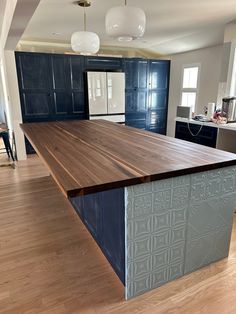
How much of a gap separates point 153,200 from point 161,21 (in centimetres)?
325

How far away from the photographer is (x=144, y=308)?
4.62 ft

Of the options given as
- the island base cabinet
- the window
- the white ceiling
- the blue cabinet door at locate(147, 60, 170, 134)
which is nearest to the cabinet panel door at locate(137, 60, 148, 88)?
the blue cabinet door at locate(147, 60, 170, 134)

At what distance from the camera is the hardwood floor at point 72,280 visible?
4.67 feet

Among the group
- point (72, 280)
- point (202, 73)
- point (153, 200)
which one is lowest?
point (72, 280)

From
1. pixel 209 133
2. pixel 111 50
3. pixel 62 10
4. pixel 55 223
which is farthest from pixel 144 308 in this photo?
pixel 111 50

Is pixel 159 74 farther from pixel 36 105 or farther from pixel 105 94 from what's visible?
pixel 36 105

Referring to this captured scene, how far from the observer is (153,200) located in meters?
1.36

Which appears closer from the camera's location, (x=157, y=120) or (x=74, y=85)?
(x=74, y=85)

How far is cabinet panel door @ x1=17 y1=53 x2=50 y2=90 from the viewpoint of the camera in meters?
4.23

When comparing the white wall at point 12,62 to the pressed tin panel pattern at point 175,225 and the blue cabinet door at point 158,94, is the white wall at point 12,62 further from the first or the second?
the blue cabinet door at point 158,94

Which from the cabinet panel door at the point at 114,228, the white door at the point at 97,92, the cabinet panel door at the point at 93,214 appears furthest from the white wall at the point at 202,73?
the cabinet panel door at the point at 114,228

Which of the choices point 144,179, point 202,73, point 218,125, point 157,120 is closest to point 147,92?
point 157,120

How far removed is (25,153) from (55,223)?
256 cm

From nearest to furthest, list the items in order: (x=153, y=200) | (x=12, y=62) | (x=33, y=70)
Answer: (x=153, y=200)
(x=12, y=62)
(x=33, y=70)
